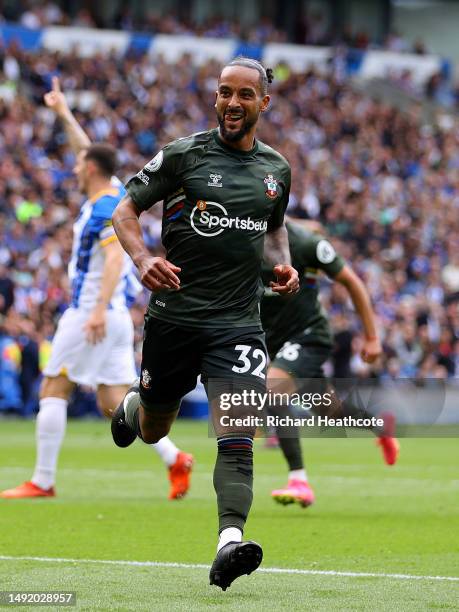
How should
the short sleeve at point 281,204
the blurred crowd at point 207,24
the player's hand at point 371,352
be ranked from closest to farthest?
Result: the short sleeve at point 281,204, the player's hand at point 371,352, the blurred crowd at point 207,24

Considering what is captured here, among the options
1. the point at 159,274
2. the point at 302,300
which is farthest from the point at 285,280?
the point at 302,300

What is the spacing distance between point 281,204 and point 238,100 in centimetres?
68

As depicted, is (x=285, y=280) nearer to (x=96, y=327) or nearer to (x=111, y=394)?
(x=96, y=327)

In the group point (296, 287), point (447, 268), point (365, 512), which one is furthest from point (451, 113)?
point (296, 287)

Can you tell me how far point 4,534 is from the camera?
8.40 m

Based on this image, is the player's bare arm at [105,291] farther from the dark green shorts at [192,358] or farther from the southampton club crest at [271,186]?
the southampton club crest at [271,186]

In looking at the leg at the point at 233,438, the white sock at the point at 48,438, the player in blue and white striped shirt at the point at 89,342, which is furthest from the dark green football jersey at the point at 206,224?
the white sock at the point at 48,438

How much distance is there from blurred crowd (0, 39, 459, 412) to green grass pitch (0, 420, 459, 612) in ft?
30.4

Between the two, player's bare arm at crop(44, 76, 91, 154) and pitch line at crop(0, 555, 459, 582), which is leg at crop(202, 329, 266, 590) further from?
player's bare arm at crop(44, 76, 91, 154)

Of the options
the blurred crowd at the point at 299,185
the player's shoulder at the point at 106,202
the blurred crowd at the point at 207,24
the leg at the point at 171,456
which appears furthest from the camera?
the blurred crowd at the point at 207,24

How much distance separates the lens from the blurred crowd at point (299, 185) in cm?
2439

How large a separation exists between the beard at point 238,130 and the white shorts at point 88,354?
3948 millimetres

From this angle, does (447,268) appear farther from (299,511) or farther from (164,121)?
(299,511)

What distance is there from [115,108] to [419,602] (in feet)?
86.0
